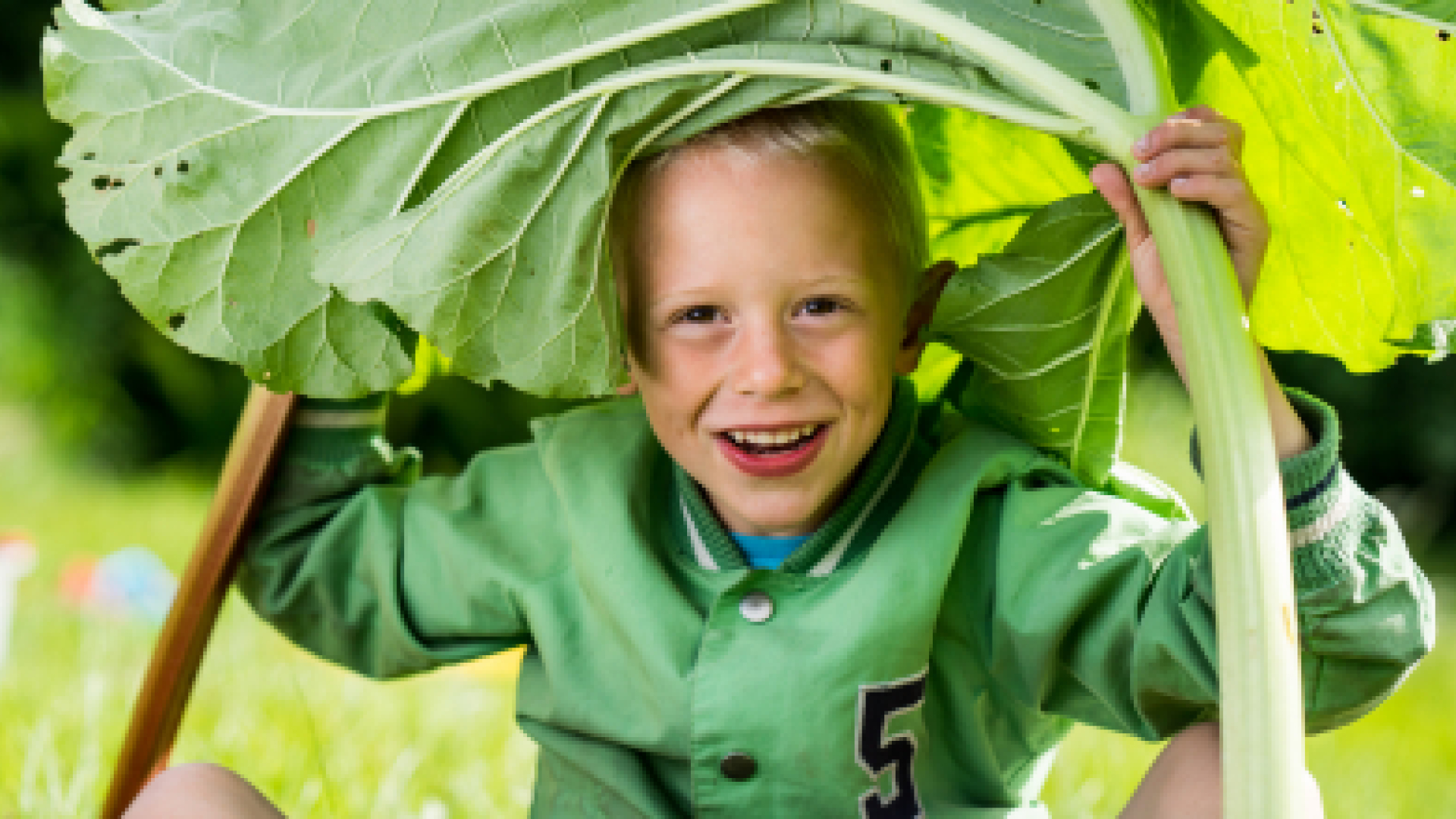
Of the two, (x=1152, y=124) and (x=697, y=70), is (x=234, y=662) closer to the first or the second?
(x=697, y=70)

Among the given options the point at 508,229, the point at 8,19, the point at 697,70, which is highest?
the point at 8,19

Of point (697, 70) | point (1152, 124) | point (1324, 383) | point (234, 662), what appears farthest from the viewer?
point (1324, 383)

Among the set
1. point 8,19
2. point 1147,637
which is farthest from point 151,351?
point 1147,637

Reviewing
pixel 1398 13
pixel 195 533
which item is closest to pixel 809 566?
pixel 1398 13

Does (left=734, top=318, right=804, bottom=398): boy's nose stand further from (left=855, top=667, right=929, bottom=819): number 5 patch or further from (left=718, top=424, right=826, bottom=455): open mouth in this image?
(left=855, top=667, right=929, bottom=819): number 5 patch

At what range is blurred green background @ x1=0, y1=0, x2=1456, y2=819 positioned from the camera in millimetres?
1973

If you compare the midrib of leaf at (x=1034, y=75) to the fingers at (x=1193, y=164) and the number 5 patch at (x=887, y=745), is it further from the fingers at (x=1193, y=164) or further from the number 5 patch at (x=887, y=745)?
the number 5 patch at (x=887, y=745)

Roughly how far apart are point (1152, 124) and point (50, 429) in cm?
Answer: 329

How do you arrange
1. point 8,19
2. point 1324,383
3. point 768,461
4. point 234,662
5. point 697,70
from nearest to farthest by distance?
point 697,70
point 768,461
point 234,662
point 1324,383
point 8,19

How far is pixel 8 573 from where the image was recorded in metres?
2.13

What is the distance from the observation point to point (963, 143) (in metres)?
1.49

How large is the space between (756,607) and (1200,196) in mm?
599

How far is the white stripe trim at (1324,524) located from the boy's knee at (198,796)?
973 millimetres

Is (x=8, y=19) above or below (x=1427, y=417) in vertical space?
above
